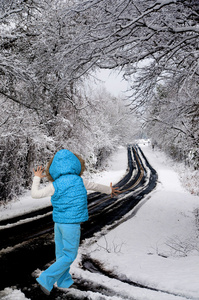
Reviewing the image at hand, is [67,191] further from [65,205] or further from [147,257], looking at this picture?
[147,257]

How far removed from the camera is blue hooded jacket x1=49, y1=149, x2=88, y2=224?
108 inches

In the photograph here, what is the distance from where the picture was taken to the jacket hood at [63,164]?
281 centimetres

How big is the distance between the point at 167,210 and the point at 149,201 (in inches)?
63.6

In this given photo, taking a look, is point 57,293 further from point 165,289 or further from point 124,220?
point 124,220

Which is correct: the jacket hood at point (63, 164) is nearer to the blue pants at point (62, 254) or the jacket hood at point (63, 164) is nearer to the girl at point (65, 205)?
the girl at point (65, 205)

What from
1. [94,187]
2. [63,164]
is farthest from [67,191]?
[94,187]

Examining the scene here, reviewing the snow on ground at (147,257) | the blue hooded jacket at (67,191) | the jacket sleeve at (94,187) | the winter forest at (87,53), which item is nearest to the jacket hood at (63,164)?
the blue hooded jacket at (67,191)

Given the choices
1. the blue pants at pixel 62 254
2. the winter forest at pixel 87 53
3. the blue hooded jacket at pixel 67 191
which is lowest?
the blue pants at pixel 62 254

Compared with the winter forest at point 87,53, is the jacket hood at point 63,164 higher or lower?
lower

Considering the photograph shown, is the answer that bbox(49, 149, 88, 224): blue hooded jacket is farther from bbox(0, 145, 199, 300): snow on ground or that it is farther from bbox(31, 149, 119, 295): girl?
bbox(0, 145, 199, 300): snow on ground

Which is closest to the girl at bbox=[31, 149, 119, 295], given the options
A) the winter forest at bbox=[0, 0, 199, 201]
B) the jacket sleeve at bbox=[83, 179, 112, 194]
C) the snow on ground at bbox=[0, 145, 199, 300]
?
the jacket sleeve at bbox=[83, 179, 112, 194]

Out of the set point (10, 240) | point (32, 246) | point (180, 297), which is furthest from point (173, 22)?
point (10, 240)

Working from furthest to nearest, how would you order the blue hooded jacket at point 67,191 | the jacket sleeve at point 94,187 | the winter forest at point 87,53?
the winter forest at point 87,53, the jacket sleeve at point 94,187, the blue hooded jacket at point 67,191

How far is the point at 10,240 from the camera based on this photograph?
16.0 ft
